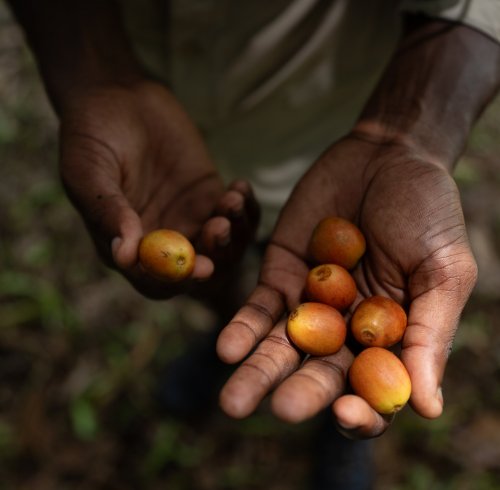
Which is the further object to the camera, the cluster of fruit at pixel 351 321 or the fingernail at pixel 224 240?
the fingernail at pixel 224 240

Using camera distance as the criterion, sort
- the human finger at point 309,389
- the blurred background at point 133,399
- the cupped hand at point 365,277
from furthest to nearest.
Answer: the blurred background at point 133,399 → the cupped hand at point 365,277 → the human finger at point 309,389

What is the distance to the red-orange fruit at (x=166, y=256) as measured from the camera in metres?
2.43

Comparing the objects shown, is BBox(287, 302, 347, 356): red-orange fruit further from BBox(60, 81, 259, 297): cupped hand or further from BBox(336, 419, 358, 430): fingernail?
BBox(60, 81, 259, 297): cupped hand

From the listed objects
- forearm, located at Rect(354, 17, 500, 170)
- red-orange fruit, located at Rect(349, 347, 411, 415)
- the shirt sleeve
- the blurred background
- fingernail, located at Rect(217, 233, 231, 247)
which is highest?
the shirt sleeve

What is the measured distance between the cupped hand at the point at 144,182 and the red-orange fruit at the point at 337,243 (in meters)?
0.37

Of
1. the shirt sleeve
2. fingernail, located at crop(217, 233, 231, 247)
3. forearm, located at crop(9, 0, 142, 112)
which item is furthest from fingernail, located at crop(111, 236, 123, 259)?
the shirt sleeve

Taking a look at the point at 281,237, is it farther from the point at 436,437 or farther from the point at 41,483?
the point at 41,483

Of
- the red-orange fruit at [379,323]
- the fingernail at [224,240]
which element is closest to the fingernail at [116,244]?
the fingernail at [224,240]

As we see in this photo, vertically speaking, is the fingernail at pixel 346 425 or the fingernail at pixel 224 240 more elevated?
the fingernail at pixel 346 425

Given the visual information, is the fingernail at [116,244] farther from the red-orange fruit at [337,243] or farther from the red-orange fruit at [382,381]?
the red-orange fruit at [382,381]

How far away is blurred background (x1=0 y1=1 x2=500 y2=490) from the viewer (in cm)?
373

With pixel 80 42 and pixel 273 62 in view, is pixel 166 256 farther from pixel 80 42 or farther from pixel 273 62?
pixel 80 42

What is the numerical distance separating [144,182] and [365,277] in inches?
46.7

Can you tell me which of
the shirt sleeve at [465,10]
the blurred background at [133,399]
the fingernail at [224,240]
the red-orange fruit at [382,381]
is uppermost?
the shirt sleeve at [465,10]
